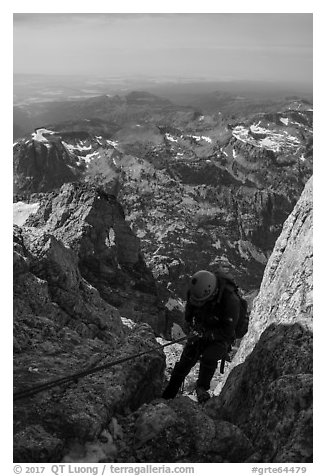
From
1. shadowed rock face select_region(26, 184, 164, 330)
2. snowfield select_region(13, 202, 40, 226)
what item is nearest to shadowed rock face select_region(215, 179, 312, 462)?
shadowed rock face select_region(26, 184, 164, 330)

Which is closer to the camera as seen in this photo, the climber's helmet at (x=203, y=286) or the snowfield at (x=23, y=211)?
the climber's helmet at (x=203, y=286)

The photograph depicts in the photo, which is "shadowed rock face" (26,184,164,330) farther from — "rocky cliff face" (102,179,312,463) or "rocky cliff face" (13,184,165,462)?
"rocky cliff face" (102,179,312,463)

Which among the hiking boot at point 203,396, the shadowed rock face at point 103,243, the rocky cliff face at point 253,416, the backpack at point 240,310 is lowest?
the shadowed rock face at point 103,243

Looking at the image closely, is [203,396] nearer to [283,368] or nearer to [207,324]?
[207,324]

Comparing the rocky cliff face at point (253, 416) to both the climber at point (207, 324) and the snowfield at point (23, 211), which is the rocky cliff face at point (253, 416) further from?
the snowfield at point (23, 211)

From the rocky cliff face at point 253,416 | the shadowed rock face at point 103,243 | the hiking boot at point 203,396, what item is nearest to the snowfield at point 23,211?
the shadowed rock face at point 103,243
